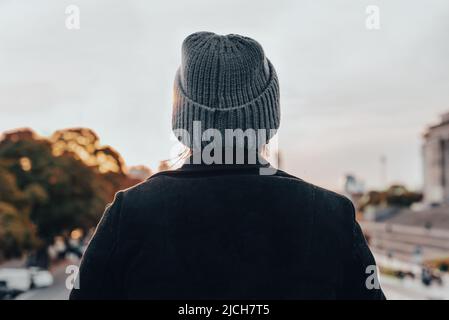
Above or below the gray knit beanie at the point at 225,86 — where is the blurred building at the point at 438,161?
below

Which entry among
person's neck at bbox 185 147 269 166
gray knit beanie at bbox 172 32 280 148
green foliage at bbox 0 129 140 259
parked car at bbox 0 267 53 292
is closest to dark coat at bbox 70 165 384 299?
person's neck at bbox 185 147 269 166

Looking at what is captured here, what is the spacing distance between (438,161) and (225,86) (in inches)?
3255

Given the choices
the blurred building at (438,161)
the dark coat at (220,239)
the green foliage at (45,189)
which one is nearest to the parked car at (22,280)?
the green foliage at (45,189)

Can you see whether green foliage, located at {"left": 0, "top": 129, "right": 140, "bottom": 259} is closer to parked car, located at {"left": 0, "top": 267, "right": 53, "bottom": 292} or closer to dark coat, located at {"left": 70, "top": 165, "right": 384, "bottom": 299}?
Answer: parked car, located at {"left": 0, "top": 267, "right": 53, "bottom": 292}

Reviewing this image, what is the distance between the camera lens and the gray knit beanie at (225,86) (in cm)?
214

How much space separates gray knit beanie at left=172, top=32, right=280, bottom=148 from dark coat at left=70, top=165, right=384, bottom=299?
6.3 inches

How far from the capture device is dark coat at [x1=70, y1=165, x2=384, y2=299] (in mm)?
2043

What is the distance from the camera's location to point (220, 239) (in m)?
2.05

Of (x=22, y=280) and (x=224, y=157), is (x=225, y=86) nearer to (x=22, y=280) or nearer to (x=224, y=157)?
(x=224, y=157)

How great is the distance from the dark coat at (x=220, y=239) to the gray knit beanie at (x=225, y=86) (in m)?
0.16

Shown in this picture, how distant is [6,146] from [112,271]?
37.4 metres

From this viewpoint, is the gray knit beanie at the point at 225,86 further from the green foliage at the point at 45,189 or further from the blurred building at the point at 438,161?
the blurred building at the point at 438,161

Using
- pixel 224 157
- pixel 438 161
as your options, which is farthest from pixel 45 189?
pixel 438 161

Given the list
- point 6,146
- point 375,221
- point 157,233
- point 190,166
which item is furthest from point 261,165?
point 375,221
